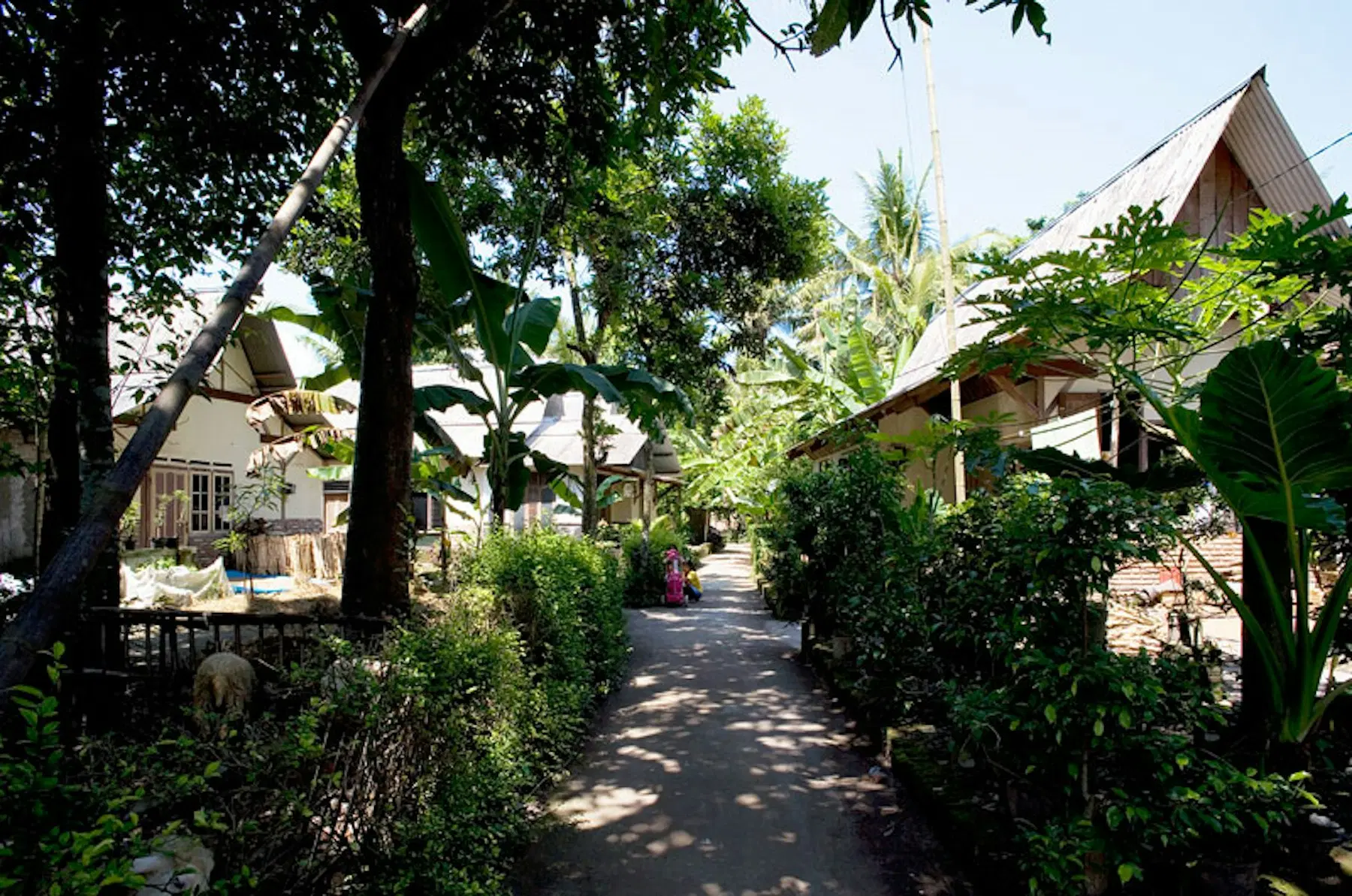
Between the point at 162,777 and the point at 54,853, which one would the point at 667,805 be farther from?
the point at 54,853

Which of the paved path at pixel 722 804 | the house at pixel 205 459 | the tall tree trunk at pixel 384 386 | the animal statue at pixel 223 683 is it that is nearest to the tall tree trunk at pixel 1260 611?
the paved path at pixel 722 804

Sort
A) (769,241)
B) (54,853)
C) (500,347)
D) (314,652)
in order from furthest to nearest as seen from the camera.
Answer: (769,241) → (500,347) → (314,652) → (54,853)

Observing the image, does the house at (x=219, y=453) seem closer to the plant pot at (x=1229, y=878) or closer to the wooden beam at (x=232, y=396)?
the wooden beam at (x=232, y=396)

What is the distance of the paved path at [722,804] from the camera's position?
406 centimetres

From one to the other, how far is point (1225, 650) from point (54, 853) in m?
9.52

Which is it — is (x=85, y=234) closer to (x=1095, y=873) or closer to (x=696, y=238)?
(x=1095, y=873)

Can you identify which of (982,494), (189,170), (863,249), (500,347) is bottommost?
(982,494)

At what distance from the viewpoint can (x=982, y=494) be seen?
4.35 meters

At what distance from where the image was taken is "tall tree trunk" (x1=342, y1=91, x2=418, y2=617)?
504 cm

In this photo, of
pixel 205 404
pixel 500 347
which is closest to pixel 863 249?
pixel 205 404

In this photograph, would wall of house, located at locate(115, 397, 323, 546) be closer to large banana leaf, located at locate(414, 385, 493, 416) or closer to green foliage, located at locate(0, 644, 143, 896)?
large banana leaf, located at locate(414, 385, 493, 416)

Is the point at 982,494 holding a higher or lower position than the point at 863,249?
lower

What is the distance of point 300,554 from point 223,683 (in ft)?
32.7

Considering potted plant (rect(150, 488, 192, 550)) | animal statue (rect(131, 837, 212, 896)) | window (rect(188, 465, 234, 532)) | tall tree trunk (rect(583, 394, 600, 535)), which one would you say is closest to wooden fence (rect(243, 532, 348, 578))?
potted plant (rect(150, 488, 192, 550))
